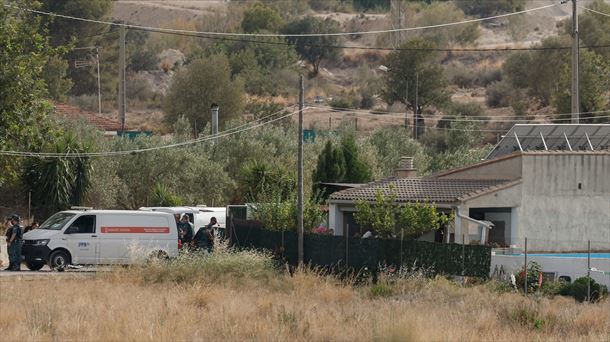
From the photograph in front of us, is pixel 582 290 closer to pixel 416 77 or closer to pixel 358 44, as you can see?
pixel 416 77

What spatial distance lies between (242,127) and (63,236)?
86.9ft

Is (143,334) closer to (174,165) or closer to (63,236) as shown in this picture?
(63,236)

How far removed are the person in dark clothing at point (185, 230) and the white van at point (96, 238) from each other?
1.63 meters

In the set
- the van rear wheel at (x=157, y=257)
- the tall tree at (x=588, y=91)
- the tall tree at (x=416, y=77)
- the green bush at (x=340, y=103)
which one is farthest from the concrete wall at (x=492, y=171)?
the green bush at (x=340, y=103)

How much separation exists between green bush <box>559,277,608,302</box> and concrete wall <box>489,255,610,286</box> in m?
1.68

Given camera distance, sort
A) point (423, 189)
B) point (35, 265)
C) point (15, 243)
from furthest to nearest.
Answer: point (423, 189) → point (35, 265) → point (15, 243)

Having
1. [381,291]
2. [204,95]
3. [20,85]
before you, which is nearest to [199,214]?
[20,85]

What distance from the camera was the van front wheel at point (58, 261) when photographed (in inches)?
1353

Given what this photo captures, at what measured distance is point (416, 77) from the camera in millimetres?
84875

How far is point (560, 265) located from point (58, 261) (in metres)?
15.0

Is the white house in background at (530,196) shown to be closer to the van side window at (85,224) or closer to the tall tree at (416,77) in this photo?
the van side window at (85,224)

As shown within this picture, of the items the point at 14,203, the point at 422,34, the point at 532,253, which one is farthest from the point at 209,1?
the point at 532,253

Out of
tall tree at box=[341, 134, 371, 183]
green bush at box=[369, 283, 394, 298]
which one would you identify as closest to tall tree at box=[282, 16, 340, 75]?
tall tree at box=[341, 134, 371, 183]

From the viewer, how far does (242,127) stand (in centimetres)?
6028
